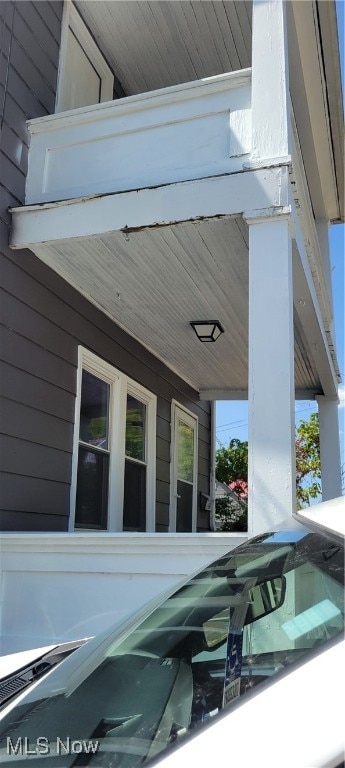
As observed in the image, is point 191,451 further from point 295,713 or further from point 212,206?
point 295,713

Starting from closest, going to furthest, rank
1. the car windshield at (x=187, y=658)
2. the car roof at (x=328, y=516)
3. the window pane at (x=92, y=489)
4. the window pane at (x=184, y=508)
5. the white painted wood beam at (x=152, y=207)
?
the car windshield at (x=187, y=658), the car roof at (x=328, y=516), the white painted wood beam at (x=152, y=207), the window pane at (x=92, y=489), the window pane at (x=184, y=508)

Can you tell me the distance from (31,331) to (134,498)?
2.50 m

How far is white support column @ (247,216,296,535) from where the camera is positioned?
9.82 feet

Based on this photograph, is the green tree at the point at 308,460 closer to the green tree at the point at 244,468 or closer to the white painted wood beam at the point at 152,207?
the green tree at the point at 244,468

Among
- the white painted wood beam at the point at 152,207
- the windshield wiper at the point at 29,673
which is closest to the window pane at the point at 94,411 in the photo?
the white painted wood beam at the point at 152,207

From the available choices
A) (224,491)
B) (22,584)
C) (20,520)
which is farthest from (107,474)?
(224,491)

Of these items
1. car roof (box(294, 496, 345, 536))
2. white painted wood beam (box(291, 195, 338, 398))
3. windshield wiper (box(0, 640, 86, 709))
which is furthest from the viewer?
white painted wood beam (box(291, 195, 338, 398))

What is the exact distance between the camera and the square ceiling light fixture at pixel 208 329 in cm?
523

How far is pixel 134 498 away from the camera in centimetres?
596

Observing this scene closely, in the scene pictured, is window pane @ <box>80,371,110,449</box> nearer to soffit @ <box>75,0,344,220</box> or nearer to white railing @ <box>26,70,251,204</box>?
white railing @ <box>26,70,251,204</box>

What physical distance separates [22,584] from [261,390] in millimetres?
1787

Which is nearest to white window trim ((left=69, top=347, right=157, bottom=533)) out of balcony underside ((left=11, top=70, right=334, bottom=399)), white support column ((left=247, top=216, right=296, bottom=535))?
balcony underside ((left=11, top=70, right=334, bottom=399))

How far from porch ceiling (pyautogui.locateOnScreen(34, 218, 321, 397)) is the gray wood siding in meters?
0.26

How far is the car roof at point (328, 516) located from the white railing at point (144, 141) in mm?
2631
